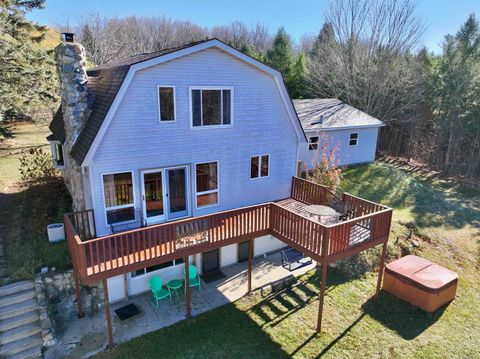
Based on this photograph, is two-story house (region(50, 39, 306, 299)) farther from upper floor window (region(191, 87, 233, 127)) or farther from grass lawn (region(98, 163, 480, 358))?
grass lawn (region(98, 163, 480, 358))

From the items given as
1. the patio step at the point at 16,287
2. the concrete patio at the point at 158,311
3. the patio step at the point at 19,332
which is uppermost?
the patio step at the point at 16,287

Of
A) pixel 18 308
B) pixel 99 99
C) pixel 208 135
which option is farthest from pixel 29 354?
pixel 208 135

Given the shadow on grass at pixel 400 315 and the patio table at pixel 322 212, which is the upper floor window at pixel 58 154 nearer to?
the patio table at pixel 322 212

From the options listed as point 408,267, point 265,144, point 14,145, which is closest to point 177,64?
point 265,144

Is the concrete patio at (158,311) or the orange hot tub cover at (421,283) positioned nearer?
the concrete patio at (158,311)

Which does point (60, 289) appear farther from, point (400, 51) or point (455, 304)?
point (400, 51)

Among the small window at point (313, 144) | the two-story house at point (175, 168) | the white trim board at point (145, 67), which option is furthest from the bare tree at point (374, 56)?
the white trim board at point (145, 67)
